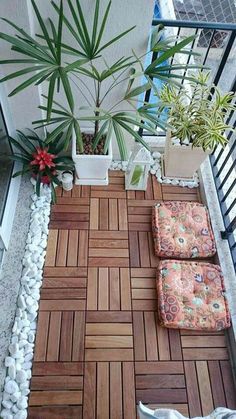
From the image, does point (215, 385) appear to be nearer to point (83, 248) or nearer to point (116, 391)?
point (116, 391)

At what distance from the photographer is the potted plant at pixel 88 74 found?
1284 millimetres

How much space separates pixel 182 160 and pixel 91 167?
579mm

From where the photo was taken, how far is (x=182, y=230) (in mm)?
1791

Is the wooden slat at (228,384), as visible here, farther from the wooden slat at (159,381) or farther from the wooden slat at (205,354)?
the wooden slat at (159,381)

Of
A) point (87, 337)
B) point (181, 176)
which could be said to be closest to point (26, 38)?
point (181, 176)

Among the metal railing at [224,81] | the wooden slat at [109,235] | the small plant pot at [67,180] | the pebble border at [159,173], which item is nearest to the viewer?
the metal railing at [224,81]

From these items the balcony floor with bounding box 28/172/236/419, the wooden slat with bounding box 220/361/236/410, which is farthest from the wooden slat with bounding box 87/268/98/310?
the wooden slat with bounding box 220/361/236/410

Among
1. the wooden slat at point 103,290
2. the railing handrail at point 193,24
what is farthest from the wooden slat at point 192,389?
the railing handrail at point 193,24

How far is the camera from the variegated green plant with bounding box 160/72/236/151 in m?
1.65

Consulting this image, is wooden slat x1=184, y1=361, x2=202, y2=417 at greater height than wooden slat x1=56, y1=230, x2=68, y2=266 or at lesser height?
lesser

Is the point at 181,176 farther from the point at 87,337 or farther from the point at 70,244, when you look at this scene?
the point at 87,337

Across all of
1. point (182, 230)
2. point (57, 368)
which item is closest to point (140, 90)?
point (182, 230)

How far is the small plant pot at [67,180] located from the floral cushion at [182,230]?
56 cm

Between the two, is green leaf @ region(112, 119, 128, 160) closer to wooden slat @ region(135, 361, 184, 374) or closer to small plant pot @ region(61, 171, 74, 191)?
small plant pot @ region(61, 171, 74, 191)
